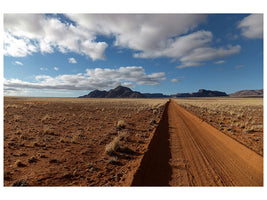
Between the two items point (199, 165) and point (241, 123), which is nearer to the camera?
point (199, 165)

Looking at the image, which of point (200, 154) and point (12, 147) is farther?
point (12, 147)

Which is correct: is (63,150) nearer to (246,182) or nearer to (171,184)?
(171,184)

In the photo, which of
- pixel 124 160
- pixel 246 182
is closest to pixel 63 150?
pixel 124 160

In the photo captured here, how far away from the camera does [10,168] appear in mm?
5238

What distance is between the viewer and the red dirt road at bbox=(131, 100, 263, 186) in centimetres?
447

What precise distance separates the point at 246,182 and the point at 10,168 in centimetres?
887

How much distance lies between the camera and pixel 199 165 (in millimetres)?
5367

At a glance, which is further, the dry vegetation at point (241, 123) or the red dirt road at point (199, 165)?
the dry vegetation at point (241, 123)

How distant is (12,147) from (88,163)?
4.76 metres

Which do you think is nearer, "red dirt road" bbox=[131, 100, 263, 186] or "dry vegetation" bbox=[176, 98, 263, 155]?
"red dirt road" bbox=[131, 100, 263, 186]

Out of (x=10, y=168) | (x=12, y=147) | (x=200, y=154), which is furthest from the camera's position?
(x=12, y=147)

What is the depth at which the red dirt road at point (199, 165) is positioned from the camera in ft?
14.7

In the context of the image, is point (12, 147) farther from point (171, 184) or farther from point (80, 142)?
point (171, 184)

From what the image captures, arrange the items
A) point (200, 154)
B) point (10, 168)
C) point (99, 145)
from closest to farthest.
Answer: point (10, 168)
point (200, 154)
point (99, 145)
